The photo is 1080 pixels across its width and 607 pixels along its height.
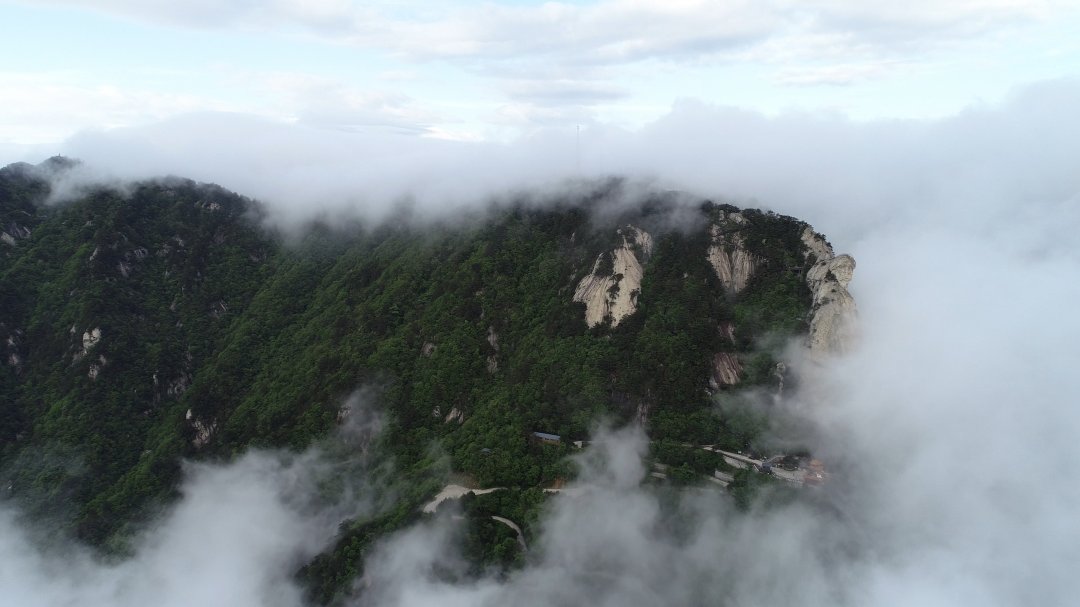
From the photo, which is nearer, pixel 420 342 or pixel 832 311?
pixel 832 311

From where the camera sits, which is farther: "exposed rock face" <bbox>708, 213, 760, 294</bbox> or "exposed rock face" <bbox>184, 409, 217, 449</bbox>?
"exposed rock face" <bbox>184, 409, 217, 449</bbox>

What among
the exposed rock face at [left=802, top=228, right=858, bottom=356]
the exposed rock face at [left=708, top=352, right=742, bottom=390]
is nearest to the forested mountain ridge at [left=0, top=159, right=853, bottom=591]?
the exposed rock face at [left=708, top=352, right=742, bottom=390]

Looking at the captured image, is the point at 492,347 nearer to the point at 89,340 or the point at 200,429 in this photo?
the point at 200,429

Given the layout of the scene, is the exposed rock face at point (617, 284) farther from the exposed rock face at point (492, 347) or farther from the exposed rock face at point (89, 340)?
the exposed rock face at point (89, 340)

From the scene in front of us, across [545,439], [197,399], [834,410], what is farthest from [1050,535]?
[197,399]

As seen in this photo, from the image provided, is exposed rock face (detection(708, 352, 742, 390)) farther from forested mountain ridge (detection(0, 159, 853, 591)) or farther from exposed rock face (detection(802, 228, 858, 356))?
exposed rock face (detection(802, 228, 858, 356))

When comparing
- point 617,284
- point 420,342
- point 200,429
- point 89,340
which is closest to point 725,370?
point 617,284
